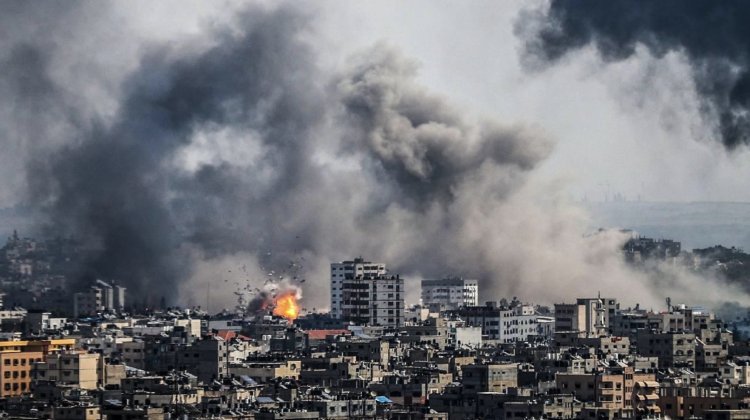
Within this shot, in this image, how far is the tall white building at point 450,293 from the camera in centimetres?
12850

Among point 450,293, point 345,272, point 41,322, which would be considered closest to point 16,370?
point 41,322

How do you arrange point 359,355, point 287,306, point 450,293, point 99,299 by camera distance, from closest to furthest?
point 359,355, point 99,299, point 287,306, point 450,293

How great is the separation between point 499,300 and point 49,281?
18.9 meters

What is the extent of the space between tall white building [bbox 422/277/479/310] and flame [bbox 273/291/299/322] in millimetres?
5582

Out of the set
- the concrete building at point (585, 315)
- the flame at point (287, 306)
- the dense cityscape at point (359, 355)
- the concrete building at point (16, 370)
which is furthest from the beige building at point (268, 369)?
the flame at point (287, 306)

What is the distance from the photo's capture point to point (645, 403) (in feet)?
232

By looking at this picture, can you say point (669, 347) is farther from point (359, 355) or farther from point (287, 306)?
point (287, 306)

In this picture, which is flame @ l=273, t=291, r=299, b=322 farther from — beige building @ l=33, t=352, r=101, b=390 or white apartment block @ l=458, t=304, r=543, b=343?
beige building @ l=33, t=352, r=101, b=390

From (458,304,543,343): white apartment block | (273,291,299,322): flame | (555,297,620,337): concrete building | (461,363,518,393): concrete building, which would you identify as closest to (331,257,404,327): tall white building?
(458,304,543,343): white apartment block

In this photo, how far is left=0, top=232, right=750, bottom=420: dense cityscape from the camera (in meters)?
69.0

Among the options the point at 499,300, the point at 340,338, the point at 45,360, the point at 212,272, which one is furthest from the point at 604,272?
the point at 45,360

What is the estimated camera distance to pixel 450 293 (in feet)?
425

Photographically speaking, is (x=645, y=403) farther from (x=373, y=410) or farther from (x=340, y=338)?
(x=340, y=338)

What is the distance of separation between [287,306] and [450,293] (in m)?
7.98
